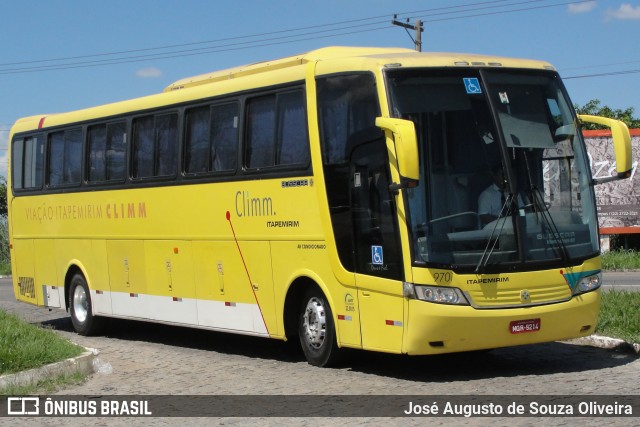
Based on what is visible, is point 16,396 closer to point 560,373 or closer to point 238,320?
point 238,320

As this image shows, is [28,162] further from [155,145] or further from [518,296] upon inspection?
[518,296]

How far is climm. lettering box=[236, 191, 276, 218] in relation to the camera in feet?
43.3

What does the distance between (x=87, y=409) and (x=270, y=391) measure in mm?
1777

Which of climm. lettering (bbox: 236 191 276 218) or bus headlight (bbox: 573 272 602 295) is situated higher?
climm. lettering (bbox: 236 191 276 218)

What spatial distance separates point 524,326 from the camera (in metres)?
11.0

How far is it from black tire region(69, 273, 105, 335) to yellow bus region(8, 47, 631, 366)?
2.60 metres

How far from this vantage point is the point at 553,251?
1130 centimetres

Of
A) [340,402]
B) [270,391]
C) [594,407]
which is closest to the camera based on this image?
[594,407]

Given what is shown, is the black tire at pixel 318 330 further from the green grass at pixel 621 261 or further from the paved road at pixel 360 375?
the green grass at pixel 621 261

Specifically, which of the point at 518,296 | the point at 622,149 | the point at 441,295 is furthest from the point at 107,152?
the point at 622,149

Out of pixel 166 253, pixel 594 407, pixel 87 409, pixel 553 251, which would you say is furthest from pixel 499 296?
pixel 166 253

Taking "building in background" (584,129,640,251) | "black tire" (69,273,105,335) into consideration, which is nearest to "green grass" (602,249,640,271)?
"building in background" (584,129,640,251)

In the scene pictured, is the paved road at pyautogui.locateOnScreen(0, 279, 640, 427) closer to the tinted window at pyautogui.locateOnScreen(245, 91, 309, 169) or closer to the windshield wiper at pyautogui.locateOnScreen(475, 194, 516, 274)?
the windshield wiper at pyautogui.locateOnScreen(475, 194, 516, 274)

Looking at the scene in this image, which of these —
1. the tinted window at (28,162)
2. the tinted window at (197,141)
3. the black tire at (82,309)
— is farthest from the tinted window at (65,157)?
the tinted window at (197,141)
